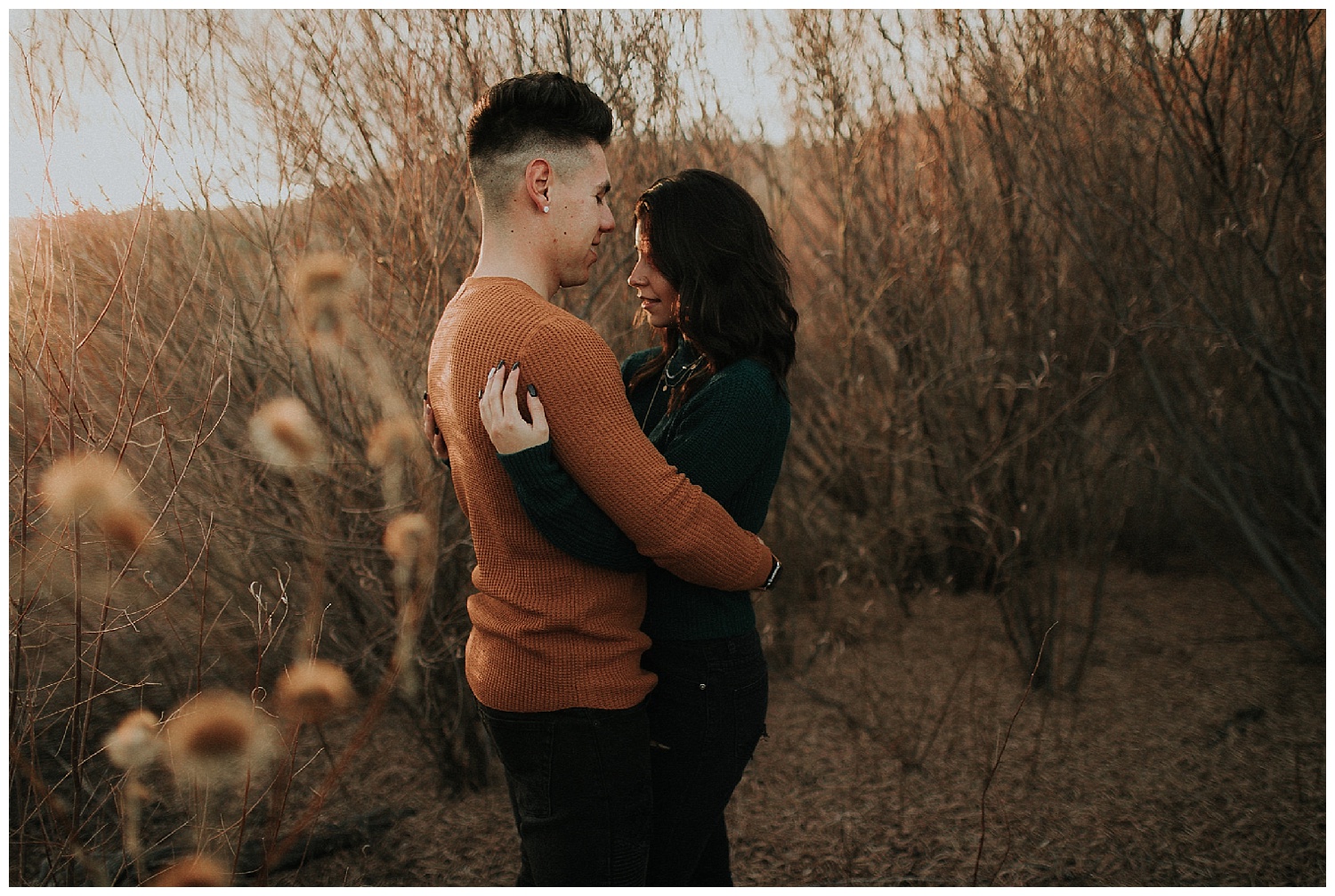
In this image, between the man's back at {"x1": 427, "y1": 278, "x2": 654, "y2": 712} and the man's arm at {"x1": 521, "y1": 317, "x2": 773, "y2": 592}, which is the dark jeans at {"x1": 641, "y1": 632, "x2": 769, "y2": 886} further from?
the man's arm at {"x1": 521, "y1": 317, "x2": 773, "y2": 592}

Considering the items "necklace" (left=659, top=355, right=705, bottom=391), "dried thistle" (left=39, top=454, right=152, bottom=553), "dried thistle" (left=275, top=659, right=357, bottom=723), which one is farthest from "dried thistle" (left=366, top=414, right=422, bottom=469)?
"necklace" (left=659, top=355, right=705, bottom=391)

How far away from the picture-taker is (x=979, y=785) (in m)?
3.36

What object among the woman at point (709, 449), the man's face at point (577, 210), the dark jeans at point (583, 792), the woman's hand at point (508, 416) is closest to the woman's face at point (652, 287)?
the woman at point (709, 449)

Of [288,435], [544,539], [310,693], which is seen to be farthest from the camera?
[288,435]

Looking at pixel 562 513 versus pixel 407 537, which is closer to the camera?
pixel 562 513

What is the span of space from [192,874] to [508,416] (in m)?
1.39

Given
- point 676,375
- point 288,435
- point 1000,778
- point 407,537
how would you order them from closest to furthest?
point 676,375, point 288,435, point 407,537, point 1000,778

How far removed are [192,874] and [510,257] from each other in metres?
1.52

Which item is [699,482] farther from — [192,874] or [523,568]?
[192,874]

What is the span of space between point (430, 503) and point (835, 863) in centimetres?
180

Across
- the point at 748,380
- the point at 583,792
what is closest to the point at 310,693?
the point at 583,792

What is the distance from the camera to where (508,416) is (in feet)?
4.29

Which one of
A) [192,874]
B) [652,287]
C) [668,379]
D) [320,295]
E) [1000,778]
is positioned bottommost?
[1000,778]

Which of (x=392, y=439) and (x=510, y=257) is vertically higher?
(x=510, y=257)
